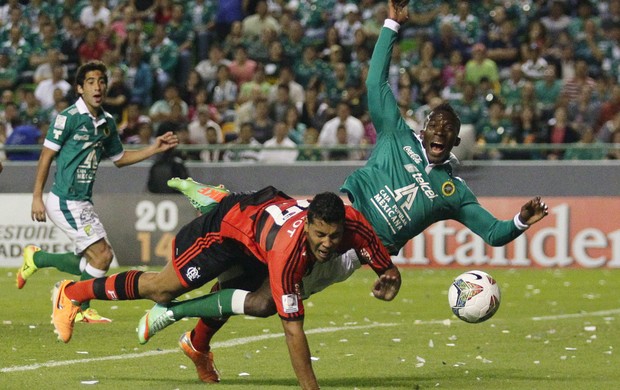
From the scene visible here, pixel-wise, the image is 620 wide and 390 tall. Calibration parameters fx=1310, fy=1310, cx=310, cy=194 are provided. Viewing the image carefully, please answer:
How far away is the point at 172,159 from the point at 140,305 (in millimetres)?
5137

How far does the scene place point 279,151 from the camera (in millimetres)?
19094

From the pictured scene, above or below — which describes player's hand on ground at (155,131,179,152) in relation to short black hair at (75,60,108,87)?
below

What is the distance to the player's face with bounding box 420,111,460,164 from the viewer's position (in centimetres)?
845

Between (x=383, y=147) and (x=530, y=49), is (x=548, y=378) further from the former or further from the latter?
(x=530, y=49)

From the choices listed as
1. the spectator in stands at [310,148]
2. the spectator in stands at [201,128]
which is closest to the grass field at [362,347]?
the spectator in stands at [310,148]

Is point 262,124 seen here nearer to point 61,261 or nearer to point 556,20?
point 556,20

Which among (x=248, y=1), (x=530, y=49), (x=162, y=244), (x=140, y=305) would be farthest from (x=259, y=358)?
(x=248, y=1)

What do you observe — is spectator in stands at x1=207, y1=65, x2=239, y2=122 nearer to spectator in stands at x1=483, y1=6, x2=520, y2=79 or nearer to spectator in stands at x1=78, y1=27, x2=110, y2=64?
spectator in stands at x1=78, y1=27, x2=110, y2=64

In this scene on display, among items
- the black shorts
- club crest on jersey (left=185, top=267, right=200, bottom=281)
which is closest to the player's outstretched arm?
the black shorts

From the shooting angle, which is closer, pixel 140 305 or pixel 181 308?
pixel 181 308

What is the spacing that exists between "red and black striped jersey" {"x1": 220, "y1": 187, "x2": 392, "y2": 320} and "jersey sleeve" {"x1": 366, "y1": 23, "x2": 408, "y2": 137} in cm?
118

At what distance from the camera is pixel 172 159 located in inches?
722

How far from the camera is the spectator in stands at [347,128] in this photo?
19.3 metres

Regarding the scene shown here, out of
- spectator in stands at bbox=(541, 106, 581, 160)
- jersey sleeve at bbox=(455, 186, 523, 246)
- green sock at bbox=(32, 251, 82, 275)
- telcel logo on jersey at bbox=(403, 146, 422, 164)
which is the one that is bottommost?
green sock at bbox=(32, 251, 82, 275)
